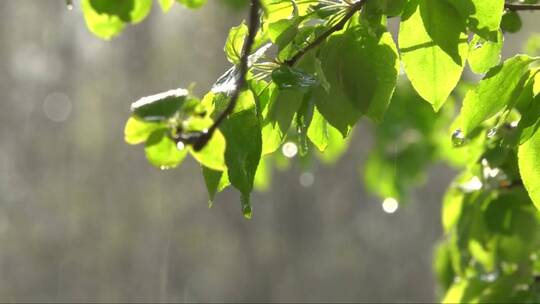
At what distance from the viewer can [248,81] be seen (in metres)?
0.69

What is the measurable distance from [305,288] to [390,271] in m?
0.78

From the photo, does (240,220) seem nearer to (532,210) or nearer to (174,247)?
(174,247)

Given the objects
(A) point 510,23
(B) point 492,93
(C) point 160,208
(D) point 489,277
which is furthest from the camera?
(C) point 160,208

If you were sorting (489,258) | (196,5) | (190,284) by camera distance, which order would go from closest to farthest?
(196,5)
(489,258)
(190,284)

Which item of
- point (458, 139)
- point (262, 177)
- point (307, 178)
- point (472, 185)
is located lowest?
point (307, 178)

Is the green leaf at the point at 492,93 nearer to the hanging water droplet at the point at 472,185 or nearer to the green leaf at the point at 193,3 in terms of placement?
the green leaf at the point at 193,3

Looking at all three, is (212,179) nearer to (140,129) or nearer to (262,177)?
(140,129)

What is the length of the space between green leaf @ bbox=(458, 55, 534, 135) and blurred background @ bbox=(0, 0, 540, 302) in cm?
669

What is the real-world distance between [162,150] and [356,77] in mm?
183

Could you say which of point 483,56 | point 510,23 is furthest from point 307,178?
point 483,56

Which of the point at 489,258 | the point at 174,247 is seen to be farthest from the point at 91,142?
the point at 489,258

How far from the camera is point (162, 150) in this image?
56 centimetres

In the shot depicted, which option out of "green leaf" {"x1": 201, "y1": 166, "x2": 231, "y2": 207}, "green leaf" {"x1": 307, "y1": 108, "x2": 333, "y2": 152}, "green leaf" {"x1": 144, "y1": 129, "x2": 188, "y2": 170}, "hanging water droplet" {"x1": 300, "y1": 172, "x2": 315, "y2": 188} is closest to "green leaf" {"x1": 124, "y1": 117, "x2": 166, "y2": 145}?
"green leaf" {"x1": 144, "y1": 129, "x2": 188, "y2": 170}

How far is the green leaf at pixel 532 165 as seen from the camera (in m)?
0.74
